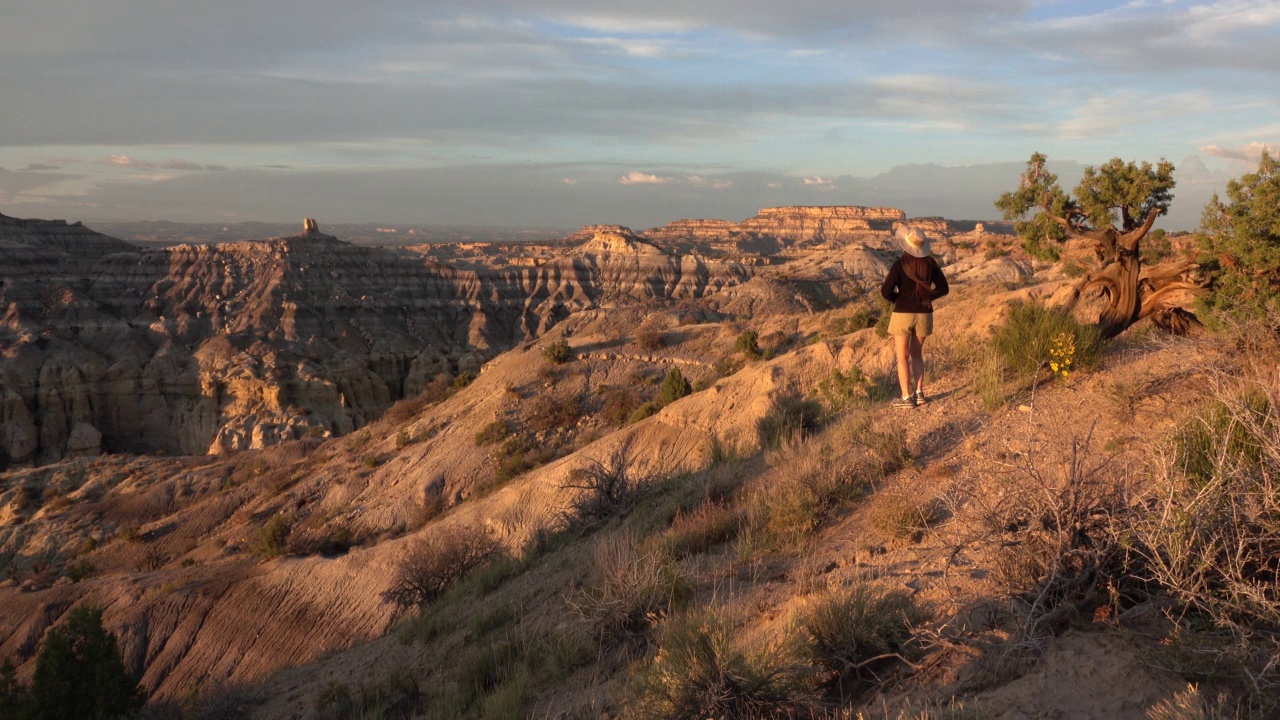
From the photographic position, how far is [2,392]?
158 feet

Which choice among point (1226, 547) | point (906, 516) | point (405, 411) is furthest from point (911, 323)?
point (405, 411)

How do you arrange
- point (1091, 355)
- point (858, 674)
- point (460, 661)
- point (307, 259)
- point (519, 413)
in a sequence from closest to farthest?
point (858, 674) → point (460, 661) → point (1091, 355) → point (519, 413) → point (307, 259)

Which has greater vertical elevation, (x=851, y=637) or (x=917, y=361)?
(x=917, y=361)

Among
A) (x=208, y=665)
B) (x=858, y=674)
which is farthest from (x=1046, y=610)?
(x=208, y=665)

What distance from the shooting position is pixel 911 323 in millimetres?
8758

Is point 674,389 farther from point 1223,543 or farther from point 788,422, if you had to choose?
point 1223,543

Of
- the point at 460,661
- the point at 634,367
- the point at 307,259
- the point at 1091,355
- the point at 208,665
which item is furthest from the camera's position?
the point at 307,259

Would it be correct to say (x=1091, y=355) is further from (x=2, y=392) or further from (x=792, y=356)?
(x=2, y=392)

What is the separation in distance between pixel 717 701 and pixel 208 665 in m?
14.6

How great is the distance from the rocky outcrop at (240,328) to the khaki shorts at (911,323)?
40.5m

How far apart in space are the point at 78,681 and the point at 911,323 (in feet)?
41.1

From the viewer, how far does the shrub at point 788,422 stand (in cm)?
1024

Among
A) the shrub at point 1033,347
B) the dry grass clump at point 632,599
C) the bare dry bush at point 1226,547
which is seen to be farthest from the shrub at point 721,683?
the shrub at point 1033,347

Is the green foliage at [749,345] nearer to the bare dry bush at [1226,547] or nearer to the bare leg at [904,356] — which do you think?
the bare leg at [904,356]
